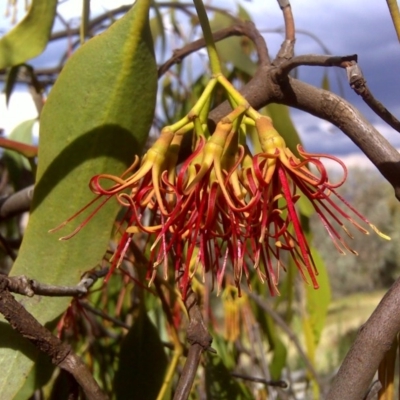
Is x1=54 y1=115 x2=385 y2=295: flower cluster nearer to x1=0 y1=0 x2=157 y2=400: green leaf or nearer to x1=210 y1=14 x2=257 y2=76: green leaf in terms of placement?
x1=0 y1=0 x2=157 y2=400: green leaf

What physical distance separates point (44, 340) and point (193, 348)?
9cm

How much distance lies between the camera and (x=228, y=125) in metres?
0.42

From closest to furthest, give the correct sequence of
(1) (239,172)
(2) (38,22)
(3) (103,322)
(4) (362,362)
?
1. (4) (362,362)
2. (1) (239,172)
3. (2) (38,22)
4. (3) (103,322)

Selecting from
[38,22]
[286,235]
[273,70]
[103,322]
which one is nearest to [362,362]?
[286,235]

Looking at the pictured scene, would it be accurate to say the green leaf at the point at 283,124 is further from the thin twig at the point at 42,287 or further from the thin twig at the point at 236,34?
the thin twig at the point at 42,287

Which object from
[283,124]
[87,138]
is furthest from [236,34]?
[87,138]

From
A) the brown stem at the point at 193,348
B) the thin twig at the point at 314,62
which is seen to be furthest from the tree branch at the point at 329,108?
the brown stem at the point at 193,348

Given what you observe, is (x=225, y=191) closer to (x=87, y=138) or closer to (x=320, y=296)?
(x=87, y=138)

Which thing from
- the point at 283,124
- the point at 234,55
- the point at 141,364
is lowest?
the point at 141,364

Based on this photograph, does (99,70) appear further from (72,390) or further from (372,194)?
(372,194)

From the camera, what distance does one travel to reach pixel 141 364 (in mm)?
574

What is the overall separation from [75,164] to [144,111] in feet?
0.21

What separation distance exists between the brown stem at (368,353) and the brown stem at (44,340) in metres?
0.14

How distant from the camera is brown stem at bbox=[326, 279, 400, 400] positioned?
0.35 m
